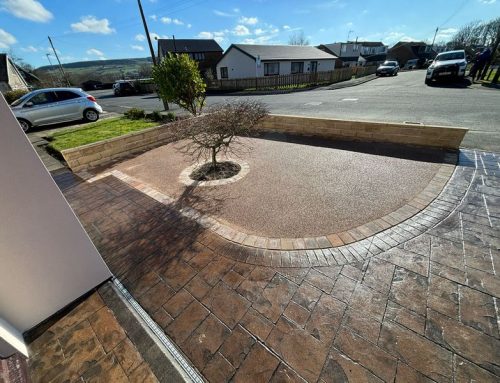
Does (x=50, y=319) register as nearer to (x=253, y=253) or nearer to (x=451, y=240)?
(x=253, y=253)

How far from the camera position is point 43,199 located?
6.04 ft

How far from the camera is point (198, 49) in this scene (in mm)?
40469

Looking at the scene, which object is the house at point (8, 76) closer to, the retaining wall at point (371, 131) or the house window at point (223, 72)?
the house window at point (223, 72)

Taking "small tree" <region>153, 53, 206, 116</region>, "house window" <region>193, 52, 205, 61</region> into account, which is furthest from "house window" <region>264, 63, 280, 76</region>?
"small tree" <region>153, 53, 206, 116</region>

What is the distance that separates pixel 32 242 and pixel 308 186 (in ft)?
12.2

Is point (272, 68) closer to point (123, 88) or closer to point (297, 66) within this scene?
point (297, 66)

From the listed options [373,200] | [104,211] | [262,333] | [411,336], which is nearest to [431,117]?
[373,200]

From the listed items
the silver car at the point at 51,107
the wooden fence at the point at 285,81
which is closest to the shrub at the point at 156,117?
the silver car at the point at 51,107

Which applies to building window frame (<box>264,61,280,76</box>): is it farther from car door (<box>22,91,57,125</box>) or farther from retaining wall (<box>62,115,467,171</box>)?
retaining wall (<box>62,115,467,171</box>)

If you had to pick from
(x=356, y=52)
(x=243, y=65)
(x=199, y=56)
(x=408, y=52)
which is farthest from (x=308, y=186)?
(x=408, y=52)

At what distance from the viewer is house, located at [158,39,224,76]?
122 ft

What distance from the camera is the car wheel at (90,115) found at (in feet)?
34.0

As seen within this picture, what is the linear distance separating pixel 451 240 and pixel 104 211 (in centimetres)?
514

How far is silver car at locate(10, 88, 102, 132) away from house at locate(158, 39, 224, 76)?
30.9 meters
